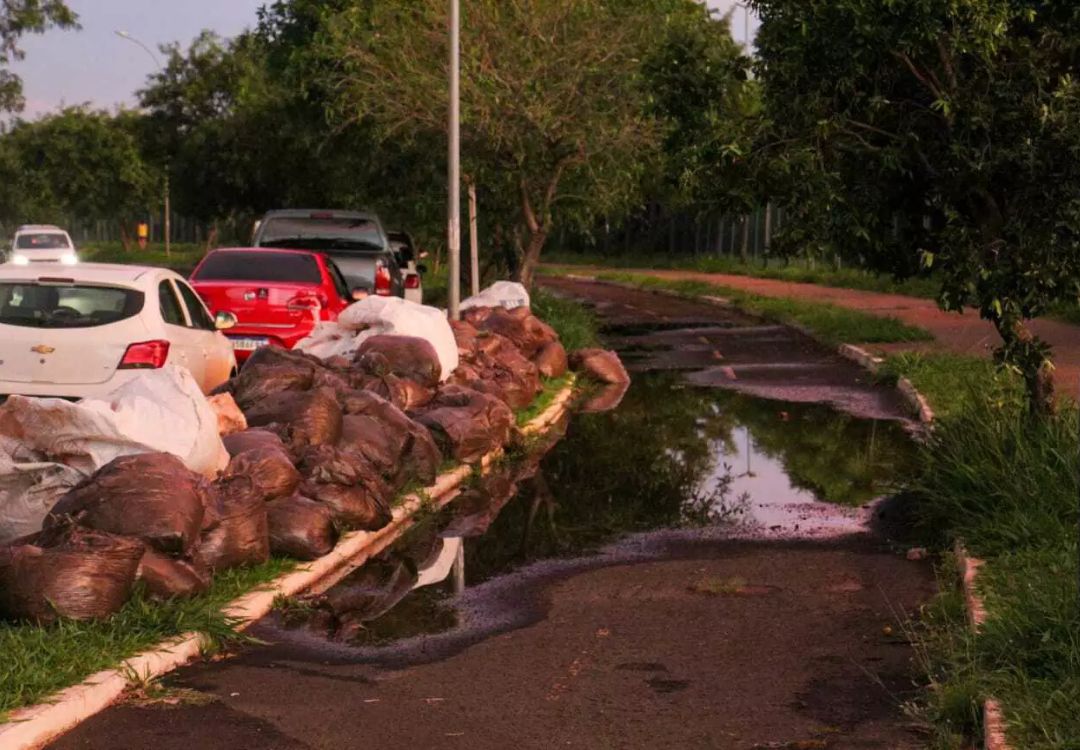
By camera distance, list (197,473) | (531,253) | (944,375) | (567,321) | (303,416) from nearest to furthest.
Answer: (197,473), (303,416), (944,375), (567,321), (531,253)

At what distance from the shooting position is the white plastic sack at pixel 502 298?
78.0ft

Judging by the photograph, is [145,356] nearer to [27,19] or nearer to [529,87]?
[529,87]

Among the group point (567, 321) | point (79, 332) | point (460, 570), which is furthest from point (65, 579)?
point (567, 321)

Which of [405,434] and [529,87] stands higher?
[529,87]

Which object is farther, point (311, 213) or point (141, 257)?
point (141, 257)

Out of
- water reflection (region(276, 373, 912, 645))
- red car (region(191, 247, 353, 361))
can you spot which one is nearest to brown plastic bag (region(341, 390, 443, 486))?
water reflection (region(276, 373, 912, 645))

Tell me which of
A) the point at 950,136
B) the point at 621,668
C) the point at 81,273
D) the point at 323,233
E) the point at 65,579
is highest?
the point at 950,136

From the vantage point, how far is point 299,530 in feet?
31.7

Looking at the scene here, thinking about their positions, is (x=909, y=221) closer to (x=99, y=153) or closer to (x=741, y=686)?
(x=741, y=686)

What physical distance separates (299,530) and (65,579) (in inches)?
87.5

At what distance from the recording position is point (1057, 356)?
22.6 m

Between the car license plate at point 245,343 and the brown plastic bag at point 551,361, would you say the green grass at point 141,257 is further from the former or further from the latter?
the car license plate at point 245,343

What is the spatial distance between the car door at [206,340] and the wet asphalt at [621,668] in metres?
4.98

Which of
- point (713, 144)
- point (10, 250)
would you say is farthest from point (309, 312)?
point (10, 250)
